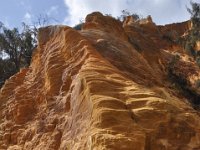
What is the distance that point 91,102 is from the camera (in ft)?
33.9

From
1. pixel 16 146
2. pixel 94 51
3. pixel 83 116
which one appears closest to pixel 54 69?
pixel 94 51

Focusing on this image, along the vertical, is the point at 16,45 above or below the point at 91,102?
above

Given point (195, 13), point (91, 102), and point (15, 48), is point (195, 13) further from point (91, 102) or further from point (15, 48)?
point (91, 102)

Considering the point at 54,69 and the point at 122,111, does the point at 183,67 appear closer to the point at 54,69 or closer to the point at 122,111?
the point at 54,69

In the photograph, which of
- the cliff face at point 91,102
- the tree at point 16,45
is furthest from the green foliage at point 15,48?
the cliff face at point 91,102

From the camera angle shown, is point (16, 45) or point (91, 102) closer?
point (91, 102)

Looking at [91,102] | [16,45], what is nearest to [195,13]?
[16,45]

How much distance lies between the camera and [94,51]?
13617 mm

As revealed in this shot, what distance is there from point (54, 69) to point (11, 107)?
211 centimetres

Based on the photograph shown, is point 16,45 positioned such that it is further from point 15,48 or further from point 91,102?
point 91,102

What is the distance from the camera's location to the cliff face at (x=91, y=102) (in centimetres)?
998

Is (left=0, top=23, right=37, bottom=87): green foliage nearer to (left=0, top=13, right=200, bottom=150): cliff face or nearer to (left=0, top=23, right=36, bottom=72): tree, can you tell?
(left=0, top=23, right=36, bottom=72): tree

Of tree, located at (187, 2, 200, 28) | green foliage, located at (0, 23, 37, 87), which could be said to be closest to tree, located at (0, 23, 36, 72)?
green foliage, located at (0, 23, 37, 87)

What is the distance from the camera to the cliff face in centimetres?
998
